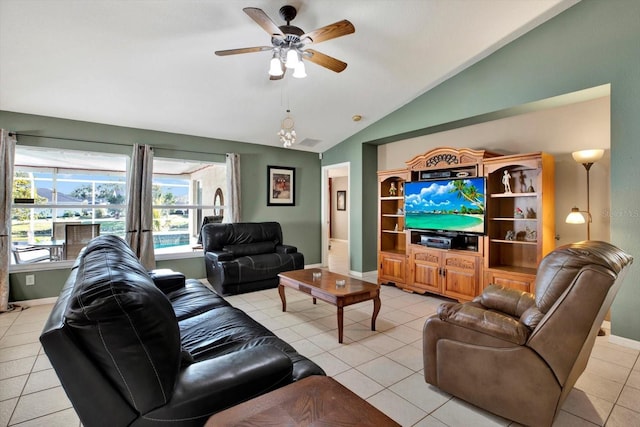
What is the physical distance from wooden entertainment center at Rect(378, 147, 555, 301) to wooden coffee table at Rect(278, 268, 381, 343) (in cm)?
153

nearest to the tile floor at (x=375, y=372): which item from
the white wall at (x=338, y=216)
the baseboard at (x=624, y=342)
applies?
the baseboard at (x=624, y=342)

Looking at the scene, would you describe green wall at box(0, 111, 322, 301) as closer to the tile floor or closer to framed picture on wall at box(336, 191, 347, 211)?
the tile floor

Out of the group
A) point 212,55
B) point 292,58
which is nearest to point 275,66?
point 292,58

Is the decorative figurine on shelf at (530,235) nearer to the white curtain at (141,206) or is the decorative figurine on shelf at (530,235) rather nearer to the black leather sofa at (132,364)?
the black leather sofa at (132,364)

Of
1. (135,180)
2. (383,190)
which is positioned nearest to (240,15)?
(135,180)

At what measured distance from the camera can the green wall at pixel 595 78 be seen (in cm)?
287

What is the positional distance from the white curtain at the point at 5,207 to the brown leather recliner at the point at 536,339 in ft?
15.9

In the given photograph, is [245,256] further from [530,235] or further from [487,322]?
[530,235]

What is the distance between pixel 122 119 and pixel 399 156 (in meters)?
4.33

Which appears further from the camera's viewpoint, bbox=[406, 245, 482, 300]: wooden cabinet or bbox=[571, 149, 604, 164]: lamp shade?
bbox=[406, 245, 482, 300]: wooden cabinet

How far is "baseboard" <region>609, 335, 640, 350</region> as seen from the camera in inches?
113

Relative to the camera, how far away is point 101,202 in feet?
15.2

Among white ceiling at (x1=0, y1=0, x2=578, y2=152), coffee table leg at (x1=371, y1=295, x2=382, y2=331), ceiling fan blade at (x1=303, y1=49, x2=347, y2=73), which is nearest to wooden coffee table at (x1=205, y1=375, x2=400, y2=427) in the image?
coffee table leg at (x1=371, y1=295, x2=382, y2=331)

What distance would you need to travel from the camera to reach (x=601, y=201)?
336 cm
